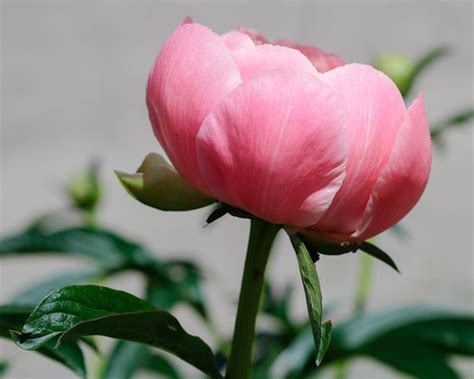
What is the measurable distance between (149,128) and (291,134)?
1940mm

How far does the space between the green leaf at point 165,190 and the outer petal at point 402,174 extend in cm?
6

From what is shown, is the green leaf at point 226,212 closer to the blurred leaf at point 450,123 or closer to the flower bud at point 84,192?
the blurred leaf at point 450,123

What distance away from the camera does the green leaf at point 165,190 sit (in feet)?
1.15

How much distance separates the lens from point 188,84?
32cm

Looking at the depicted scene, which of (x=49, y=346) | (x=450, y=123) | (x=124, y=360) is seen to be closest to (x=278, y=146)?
(x=49, y=346)

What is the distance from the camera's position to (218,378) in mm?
353

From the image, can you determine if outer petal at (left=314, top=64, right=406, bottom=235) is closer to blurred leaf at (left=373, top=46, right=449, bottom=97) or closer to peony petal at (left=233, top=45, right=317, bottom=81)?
peony petal at (left=233, top=45, right=317, bottom=81)

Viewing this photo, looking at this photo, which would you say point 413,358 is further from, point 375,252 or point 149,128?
point 149,128

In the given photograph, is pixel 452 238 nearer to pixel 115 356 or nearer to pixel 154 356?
pixel 154 356

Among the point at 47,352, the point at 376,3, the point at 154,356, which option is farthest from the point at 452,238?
the point at 47,352

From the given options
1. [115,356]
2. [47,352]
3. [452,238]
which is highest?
[47,352]

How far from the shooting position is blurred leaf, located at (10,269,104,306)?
0.61 meters

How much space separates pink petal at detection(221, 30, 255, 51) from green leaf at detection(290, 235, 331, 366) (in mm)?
75

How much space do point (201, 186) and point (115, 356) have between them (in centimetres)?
24
